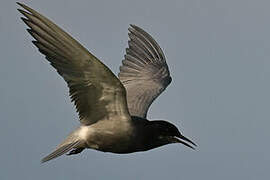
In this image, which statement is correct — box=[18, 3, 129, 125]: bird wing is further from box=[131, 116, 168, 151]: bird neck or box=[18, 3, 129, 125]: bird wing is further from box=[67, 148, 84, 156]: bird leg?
box=[67, 148, 84, 156]: bird leg

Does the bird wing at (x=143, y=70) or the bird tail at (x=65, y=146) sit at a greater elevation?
the bird wing at (x=143, y=70)

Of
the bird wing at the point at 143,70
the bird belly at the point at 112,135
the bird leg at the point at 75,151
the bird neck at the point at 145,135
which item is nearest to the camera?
the bird belly at the point at 112,135

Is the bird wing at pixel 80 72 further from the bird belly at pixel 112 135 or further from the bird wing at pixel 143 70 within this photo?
the bird wing at pixel 143 70

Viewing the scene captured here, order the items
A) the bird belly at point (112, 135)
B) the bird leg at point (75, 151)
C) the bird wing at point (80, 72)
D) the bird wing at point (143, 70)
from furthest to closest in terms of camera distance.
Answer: the bird wing at point (143, 70)
the bird leg at point (75, 151)
the bird belly at point (112, 135)
the bird wing at point (80, 72)

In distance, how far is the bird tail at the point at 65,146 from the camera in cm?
1155

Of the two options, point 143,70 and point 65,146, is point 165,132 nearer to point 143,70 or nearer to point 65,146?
point 65,146

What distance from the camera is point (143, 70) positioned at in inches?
615

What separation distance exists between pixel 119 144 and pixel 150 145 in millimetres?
494

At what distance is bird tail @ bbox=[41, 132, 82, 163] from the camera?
1155cm

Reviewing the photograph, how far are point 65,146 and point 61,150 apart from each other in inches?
5.3

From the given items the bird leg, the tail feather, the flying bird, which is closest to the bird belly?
the flying bird

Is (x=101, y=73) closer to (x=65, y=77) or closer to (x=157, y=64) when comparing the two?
(x=65, y=77)

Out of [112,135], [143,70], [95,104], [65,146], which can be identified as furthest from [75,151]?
[143,70]

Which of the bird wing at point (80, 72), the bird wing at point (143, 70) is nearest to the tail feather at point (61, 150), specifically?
the bird wing at point (80, 72)
